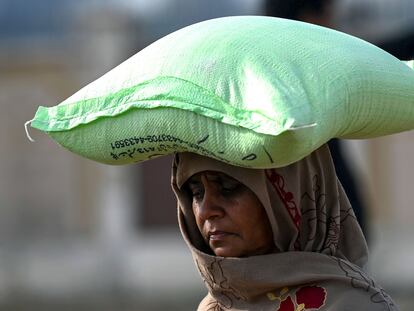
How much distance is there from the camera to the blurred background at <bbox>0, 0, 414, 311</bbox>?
1977cm

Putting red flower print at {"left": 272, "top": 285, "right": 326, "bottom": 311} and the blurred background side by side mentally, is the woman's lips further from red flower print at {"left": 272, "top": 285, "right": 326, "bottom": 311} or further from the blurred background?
the blurred background

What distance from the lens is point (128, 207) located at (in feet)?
72.8

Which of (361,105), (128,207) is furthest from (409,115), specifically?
(128,207)

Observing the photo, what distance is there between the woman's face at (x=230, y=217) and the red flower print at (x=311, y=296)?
0.15 metres

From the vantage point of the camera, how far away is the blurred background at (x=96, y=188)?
19766 millimetres

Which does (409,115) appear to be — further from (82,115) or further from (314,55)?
(82,115)

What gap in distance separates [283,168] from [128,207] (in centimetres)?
1881

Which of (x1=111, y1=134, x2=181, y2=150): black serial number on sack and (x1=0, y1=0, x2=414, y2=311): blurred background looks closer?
(x1=111, y1=134, x2=181, y2=150): black serial number on sack

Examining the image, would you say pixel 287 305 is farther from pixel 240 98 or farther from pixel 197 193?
pixel 240 98

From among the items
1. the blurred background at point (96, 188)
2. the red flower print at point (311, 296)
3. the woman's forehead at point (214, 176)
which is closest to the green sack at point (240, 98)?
the woman's forehead at point (214, 176)

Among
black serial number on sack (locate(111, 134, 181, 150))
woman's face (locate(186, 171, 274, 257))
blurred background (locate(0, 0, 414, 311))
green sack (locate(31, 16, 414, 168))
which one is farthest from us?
blurred background (locate(0, 0, 414, 311))

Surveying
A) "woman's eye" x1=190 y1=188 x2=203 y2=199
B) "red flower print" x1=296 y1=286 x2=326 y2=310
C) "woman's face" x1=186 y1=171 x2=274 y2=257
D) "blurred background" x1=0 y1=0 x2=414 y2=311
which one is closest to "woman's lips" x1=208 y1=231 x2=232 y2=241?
"woman's face" x1=186 y1=171 x2=274 y2=257

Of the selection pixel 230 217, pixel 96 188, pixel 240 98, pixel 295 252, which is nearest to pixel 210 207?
pixel 230 217

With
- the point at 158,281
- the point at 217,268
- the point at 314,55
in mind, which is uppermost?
the point at 314,55
